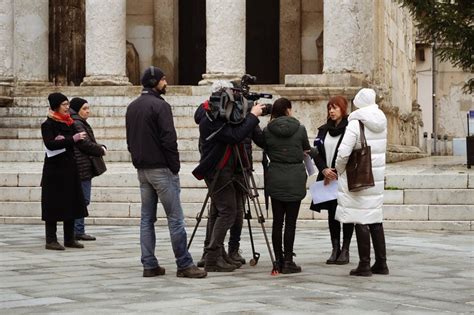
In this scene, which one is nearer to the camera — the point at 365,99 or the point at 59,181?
the point at 365,99

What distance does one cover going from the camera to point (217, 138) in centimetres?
1088

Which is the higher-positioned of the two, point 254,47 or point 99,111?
point 254,47

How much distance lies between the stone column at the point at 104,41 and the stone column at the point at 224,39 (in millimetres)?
2071

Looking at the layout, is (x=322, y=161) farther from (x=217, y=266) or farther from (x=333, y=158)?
(x=217, y=266)

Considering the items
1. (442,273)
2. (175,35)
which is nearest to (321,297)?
(442,273)

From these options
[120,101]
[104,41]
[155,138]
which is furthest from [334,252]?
[104,41]

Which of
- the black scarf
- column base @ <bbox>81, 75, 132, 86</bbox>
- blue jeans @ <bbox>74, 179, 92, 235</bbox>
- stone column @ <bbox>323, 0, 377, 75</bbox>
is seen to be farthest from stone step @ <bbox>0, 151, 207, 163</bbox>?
the black scarf

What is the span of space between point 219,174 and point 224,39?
1211cm

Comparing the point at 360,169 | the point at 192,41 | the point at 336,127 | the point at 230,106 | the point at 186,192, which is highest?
the point at 192,41

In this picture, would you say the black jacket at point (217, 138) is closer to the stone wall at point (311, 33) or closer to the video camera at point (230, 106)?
the video camera at point (230, 106)

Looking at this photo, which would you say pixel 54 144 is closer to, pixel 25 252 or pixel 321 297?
pixel 25 252

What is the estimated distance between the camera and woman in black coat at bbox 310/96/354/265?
11.7 meters

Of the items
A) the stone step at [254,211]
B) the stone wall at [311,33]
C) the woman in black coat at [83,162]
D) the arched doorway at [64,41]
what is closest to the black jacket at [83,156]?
the woman in black coat at [83,162]

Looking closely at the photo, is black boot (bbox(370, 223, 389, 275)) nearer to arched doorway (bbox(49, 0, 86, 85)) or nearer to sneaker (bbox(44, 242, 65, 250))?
sneaker (bbox(44, 242, 65, 250))
